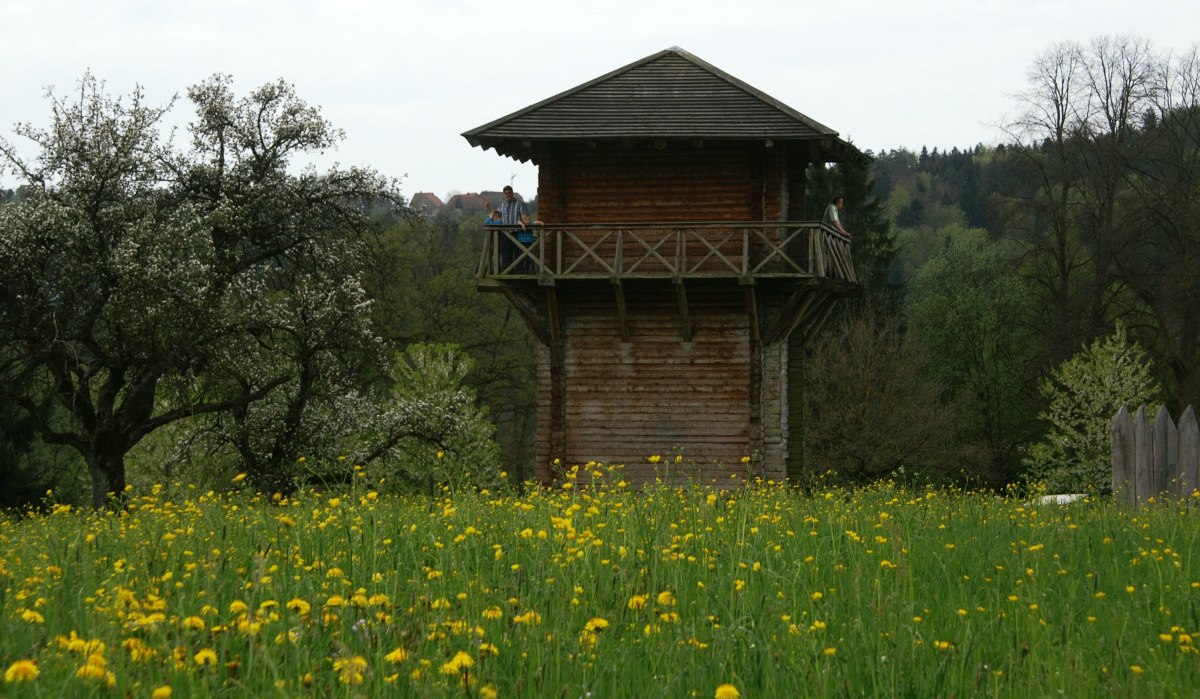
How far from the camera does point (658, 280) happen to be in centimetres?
1995

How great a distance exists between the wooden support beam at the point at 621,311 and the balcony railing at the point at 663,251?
204 millimetres

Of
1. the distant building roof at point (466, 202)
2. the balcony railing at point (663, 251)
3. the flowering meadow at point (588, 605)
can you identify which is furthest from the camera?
the distant building roof at point (466, 202)

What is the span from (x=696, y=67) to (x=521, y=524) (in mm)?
16528

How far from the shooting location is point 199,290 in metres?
23.1

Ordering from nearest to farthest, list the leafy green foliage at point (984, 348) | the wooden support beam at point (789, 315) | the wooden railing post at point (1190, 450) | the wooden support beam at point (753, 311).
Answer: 1. the wooden railing post at point (1190, 450)
2. the wooden support beam at point (753, 311)
3. the wooden support beam at point (789, 315)
4. the leafy green foliage at point (984, 348)


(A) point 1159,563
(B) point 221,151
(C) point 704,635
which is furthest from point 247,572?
(B) point 221,151

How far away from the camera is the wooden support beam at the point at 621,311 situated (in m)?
19.4

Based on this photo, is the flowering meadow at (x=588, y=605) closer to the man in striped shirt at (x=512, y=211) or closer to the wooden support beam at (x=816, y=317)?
the man in striped shirt at (x=512, y=211)

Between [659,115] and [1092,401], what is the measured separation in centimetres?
2324

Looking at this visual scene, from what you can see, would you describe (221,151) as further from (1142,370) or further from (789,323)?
(1142,370)

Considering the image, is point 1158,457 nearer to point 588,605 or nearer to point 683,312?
point 683,312

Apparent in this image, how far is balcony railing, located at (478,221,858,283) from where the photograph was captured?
19.2m

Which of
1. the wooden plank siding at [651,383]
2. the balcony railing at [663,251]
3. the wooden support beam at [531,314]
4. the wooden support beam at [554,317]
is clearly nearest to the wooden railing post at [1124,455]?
the balcony railing at [663,251]

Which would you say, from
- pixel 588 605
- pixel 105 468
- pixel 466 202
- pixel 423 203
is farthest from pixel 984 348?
pixel 466 202
